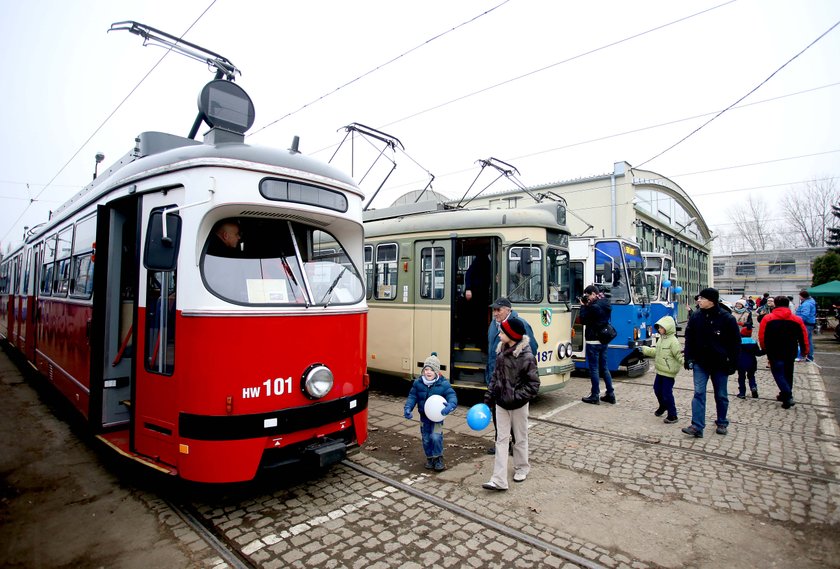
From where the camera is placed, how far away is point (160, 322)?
14.3ft

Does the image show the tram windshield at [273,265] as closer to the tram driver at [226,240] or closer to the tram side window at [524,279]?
the tram driver at [226,240]

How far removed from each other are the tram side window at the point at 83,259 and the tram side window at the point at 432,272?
520cm

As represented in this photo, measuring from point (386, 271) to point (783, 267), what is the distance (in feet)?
215

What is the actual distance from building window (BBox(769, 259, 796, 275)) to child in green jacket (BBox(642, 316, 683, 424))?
6347 centimetres

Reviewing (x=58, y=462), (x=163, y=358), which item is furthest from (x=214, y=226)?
(x=58, y=462)

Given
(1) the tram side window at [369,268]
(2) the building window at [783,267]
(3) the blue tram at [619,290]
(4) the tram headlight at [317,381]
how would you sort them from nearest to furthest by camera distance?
(4) the tram headlight at [317,381]
(1) the tram side window at [369,268]
(3) the blue tram at [619,290]
(2) the building window at [783,267]

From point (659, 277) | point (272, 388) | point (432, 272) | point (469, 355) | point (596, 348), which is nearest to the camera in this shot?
point (272, 388)

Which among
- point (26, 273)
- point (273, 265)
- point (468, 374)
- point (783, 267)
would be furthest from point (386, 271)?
point (783, 267)

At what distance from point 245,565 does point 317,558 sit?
0.52m

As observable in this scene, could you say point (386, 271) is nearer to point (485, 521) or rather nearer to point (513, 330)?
point (513, 330)

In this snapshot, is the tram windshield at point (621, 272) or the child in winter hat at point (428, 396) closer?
the child in winter hat at point (428, 396)

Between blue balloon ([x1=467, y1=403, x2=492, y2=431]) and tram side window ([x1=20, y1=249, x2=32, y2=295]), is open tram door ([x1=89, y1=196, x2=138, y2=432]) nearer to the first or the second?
blue balloon ([x1=467, y1=403, x2=492, y2=431])

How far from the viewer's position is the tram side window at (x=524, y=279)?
823 centimetres

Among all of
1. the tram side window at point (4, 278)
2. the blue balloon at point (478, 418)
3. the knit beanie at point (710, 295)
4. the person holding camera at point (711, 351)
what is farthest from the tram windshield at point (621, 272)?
the tram side window at point (4, 278)
